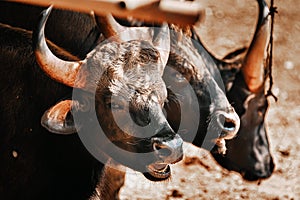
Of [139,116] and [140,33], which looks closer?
[139,116]

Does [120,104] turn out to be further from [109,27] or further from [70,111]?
[109,27]

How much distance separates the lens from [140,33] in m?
3.57

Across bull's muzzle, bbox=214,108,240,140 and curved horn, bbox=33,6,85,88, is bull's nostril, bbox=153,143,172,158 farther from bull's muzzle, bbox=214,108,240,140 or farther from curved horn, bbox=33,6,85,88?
bull's muzzle, bbox=214,108,240,140

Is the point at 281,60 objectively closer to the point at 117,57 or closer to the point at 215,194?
the point at 215,194

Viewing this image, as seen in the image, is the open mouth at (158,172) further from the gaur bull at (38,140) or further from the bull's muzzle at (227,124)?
the bull's muzzle at (227,124)

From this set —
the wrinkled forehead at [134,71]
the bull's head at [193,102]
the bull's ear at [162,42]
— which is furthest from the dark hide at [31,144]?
the bull's head at [193,102]

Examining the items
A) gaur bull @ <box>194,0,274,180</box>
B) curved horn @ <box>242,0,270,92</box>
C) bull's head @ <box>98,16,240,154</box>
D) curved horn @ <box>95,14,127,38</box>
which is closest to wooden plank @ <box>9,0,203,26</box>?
curved horn @ <box>95,14,127,38</box>

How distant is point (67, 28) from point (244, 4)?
336cm

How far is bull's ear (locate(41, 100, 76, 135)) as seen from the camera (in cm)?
315

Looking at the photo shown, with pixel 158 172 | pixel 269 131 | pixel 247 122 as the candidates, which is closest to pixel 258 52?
pixel 247 122

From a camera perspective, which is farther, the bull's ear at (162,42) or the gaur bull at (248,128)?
the gaur bull at (248,128)

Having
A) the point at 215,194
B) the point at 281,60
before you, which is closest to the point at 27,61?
the point at 215,194

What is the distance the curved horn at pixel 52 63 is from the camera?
2.99 meters

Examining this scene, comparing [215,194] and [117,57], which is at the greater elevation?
[117,57]
